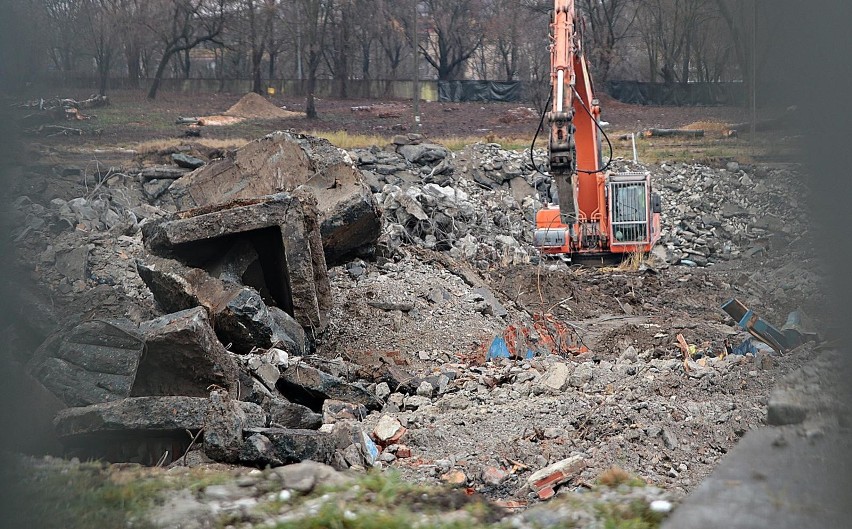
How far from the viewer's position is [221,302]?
295 inches

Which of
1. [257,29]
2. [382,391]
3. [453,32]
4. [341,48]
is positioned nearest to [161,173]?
[382,391]

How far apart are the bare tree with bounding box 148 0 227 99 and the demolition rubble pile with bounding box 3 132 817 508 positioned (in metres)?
21.0

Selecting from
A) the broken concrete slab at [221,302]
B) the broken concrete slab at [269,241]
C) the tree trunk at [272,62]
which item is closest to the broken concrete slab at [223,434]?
the broken concrete slab at [221,302]

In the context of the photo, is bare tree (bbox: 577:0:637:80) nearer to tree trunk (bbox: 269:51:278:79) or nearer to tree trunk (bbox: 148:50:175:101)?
tree trunk (bbox: 269:51:278:79)

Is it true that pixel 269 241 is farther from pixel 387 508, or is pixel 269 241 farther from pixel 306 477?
pixel 387 508

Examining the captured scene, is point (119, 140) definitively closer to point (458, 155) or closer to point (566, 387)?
point (458, 155)

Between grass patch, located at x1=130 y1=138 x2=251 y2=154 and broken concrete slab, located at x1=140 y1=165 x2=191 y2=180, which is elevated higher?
A: grass patch, located at x1=130 y1=138 x2=251 y2=154

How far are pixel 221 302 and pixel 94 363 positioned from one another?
222 cm

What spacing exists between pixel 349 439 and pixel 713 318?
7955mm

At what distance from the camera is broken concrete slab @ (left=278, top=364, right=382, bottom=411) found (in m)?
6.67

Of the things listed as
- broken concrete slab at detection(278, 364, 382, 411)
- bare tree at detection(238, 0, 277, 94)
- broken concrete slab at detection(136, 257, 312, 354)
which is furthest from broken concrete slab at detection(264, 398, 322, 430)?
bare tree at detection(238, 0, 277, 94)

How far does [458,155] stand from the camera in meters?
22.8

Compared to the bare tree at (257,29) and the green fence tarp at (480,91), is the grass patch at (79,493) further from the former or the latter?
the green fence tarp at (480,91)

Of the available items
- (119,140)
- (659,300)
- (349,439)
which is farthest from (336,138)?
(349,439)
